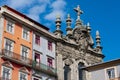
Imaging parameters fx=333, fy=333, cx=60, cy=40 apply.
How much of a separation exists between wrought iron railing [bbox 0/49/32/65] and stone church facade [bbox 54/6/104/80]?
19.3ft

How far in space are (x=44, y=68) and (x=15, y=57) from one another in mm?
4929

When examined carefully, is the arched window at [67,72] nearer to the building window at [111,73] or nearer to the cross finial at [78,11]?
the building window at [111,73]

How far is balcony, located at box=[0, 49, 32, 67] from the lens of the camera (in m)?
37.2

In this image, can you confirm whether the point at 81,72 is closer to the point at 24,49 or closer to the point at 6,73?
the point at 24,49

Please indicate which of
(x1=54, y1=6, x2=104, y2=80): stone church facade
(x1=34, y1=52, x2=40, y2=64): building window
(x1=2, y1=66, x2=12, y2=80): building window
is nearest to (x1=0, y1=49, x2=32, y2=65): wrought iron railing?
(x1=2, y1=66, x2=12, y2=80): building window

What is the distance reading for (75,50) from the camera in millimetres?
48188

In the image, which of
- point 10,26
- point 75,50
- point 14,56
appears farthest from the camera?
point 75,50

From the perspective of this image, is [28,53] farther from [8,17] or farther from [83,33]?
[83,33]

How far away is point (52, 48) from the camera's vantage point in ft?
147

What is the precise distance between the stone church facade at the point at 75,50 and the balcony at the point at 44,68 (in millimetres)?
1099

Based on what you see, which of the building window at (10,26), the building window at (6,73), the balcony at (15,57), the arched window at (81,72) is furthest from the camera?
the arched window at (81,72)

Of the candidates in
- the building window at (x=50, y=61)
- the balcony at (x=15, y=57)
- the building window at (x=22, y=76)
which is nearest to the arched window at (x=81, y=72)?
the building window at (x=50, y=61)

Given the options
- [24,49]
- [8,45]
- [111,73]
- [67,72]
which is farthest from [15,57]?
[111,73]

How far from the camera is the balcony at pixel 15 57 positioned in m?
37.2
